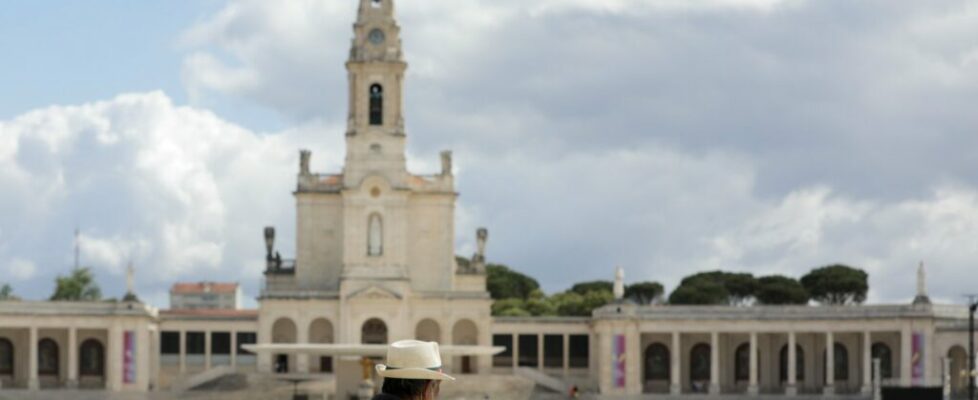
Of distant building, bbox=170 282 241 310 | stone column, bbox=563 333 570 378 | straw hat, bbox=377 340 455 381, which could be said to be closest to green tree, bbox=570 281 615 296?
stone column, bbox=563 333 570 378

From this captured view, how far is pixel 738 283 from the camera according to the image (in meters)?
119

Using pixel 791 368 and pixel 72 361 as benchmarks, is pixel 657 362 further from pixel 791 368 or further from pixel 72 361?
pixel 72 361

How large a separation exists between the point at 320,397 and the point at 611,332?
1612 centimetres

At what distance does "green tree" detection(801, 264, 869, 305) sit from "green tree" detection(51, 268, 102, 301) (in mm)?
48180

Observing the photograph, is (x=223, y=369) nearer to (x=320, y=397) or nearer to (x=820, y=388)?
(x=320, y=397)

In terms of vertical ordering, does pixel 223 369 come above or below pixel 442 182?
below

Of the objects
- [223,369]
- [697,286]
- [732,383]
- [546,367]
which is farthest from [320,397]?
[697,286]

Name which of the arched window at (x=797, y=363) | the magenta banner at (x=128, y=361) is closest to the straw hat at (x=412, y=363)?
the magenta banner at (x=128, y=361)

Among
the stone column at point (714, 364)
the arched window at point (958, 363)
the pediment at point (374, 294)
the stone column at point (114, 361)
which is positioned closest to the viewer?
the stone column at point (114, 361)

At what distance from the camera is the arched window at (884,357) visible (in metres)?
84.1

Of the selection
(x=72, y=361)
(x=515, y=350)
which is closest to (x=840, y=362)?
(x=515, y=350)

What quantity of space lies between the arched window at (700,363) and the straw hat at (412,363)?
80675 millimetres

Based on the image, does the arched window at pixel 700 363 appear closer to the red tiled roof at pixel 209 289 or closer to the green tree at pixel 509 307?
the green tree at pixel 509 307

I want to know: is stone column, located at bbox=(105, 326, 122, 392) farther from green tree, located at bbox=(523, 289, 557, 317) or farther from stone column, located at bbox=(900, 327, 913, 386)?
stone column, located at bbox=(900, 327, 913, 386)
